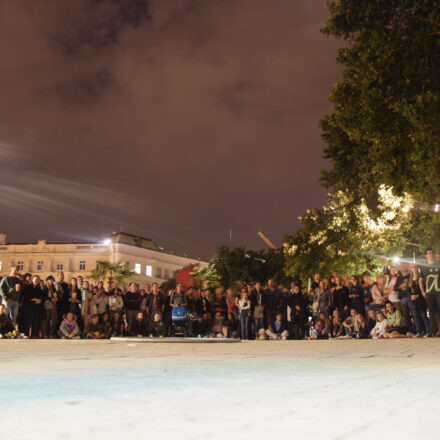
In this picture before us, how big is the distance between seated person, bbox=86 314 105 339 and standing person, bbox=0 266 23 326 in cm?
240

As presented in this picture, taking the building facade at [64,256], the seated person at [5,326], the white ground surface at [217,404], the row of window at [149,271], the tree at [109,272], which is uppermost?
the building facade at [64,256]

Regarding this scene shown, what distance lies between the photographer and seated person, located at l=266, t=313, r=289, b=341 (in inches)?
687

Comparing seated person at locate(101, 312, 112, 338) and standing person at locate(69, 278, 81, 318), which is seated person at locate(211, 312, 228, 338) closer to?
seated person at locate(101, 312, 112, 338)

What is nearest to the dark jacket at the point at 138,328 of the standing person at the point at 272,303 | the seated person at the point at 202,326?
the seated person at the point at 202,326

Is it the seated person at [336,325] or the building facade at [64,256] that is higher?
the building facade at [64,256]

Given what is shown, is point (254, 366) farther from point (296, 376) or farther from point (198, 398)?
point (198, 398)

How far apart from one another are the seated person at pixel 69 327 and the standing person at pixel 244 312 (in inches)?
217

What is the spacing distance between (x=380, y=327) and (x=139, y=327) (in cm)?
825

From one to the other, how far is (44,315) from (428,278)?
40.2ft

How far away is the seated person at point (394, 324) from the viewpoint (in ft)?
50.4

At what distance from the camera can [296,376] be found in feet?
14.4

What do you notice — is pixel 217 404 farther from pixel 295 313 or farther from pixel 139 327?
pixel 139 327

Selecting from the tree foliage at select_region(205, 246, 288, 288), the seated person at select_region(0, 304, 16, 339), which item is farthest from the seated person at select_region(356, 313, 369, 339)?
the tree foliage at select_region(205, 246, 288, 288)

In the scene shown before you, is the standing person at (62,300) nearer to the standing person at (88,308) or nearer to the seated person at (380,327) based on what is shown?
the standing person at (88,308)
